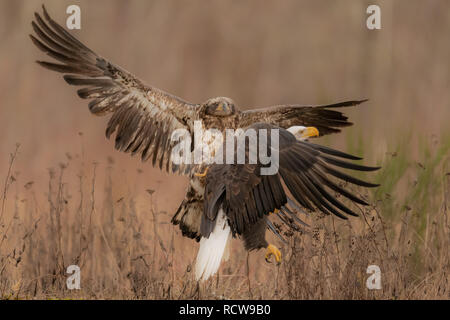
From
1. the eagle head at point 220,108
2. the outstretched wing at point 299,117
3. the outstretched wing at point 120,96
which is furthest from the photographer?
the outstretched wing at point 120,96

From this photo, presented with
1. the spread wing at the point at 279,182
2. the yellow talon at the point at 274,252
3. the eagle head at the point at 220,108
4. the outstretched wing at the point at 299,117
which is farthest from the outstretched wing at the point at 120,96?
the spread wing at the point at 279,182

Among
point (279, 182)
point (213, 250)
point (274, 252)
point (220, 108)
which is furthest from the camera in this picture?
point (220, 108)

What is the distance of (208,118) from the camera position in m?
6.49

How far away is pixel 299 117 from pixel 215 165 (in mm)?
1211

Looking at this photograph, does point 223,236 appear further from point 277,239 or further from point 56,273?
point 56,273

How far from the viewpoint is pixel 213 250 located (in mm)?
5777

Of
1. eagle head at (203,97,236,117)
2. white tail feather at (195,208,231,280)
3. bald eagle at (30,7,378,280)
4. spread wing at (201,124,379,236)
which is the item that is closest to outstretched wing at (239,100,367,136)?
bald eagle at (30,7,378,280)

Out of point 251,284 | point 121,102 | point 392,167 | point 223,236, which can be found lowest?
point 251,284

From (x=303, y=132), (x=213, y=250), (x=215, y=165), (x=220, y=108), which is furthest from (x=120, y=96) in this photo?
(x=213, y=250)

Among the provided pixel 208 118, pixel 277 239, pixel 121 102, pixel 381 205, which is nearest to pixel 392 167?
pixel 381 205

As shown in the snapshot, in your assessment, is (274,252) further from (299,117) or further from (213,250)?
(299,117)

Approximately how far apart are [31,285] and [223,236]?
1.45 meters

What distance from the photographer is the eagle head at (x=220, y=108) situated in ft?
21.0

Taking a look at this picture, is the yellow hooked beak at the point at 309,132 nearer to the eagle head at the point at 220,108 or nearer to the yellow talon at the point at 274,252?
the eagle head at the point at 220,108
